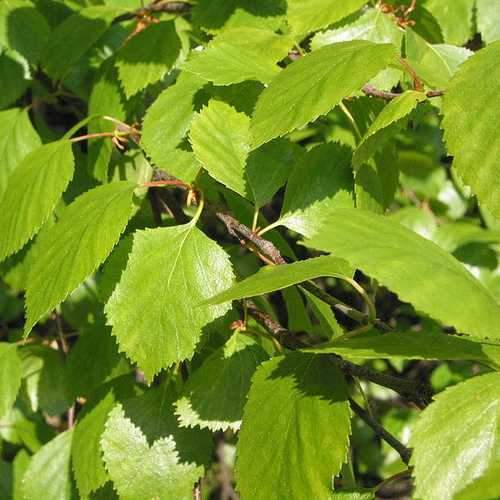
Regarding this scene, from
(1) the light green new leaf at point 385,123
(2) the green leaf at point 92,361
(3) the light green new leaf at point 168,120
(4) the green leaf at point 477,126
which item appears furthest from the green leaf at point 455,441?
(2) the green leaf at point 92,361

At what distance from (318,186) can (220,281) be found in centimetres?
19

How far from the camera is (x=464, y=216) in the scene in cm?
243

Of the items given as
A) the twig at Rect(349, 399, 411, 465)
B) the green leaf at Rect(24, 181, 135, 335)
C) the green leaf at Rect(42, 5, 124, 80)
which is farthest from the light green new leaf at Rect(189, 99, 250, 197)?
the green leaf at Rect(42, 5, 124, 80)

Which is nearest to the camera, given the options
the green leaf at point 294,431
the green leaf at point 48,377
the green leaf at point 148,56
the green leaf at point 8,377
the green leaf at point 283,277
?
the green leaf at point 283,277

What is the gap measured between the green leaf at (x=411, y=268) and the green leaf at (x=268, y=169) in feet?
1.09

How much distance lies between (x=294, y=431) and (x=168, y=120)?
1.70ft

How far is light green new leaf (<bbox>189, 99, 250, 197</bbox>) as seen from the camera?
116cm

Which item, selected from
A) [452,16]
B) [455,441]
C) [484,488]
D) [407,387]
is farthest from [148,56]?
[484,488]

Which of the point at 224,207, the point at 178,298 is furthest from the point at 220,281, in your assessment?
the point at 224,207

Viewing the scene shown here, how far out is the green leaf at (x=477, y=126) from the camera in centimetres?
96

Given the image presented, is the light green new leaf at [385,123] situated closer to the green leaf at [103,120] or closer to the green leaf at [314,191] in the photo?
the green leaf at [314,191]

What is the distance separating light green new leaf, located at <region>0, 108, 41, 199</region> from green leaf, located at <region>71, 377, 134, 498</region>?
1.37 feet

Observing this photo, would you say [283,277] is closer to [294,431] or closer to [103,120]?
[294,431]

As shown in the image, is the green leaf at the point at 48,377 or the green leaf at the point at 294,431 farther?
the green leaf at the point at 48,377
